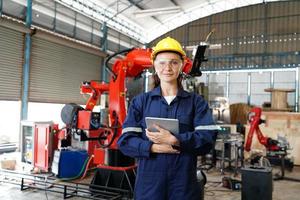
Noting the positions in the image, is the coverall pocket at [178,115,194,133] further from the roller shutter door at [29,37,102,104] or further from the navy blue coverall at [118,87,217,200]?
the roller shutter door at [29,37,102,104]

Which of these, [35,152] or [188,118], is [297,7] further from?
[188,118]

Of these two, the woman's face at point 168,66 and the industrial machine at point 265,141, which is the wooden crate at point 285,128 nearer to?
the industrial machine at point 265,141

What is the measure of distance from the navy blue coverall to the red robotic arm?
5155 mm

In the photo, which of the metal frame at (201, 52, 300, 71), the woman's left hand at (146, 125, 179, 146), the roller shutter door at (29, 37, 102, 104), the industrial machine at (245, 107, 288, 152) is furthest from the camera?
the metal frame at (201, 52, 300, 71)

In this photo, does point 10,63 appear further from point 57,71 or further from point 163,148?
point 163,148

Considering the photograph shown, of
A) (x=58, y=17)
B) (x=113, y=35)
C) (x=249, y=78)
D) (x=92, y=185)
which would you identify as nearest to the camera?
(x=92, y=185)

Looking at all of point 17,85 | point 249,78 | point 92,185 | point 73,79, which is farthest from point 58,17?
point 249,78

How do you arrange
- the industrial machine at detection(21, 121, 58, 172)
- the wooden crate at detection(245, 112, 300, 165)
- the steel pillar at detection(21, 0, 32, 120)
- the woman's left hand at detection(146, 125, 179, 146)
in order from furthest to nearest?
1. the wooden crate at detection(245, 112, 300, 165)
2. the steel pillar at detection(21, 0, 32, 120)
3. the industrial machine at detection(21, 121, 58, 172)
4. the woman's left hand at detection(146, 125, 179, 146)

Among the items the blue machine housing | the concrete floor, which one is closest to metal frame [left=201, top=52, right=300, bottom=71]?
the concrete floor

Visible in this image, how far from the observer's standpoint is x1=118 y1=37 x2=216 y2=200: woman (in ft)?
6.10

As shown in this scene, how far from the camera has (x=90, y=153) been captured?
600 cm

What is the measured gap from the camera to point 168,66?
1971 mm

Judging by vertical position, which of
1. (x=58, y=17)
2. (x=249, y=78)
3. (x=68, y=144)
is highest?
(x=58, y=17)

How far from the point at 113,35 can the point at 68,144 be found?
24.6 feet
